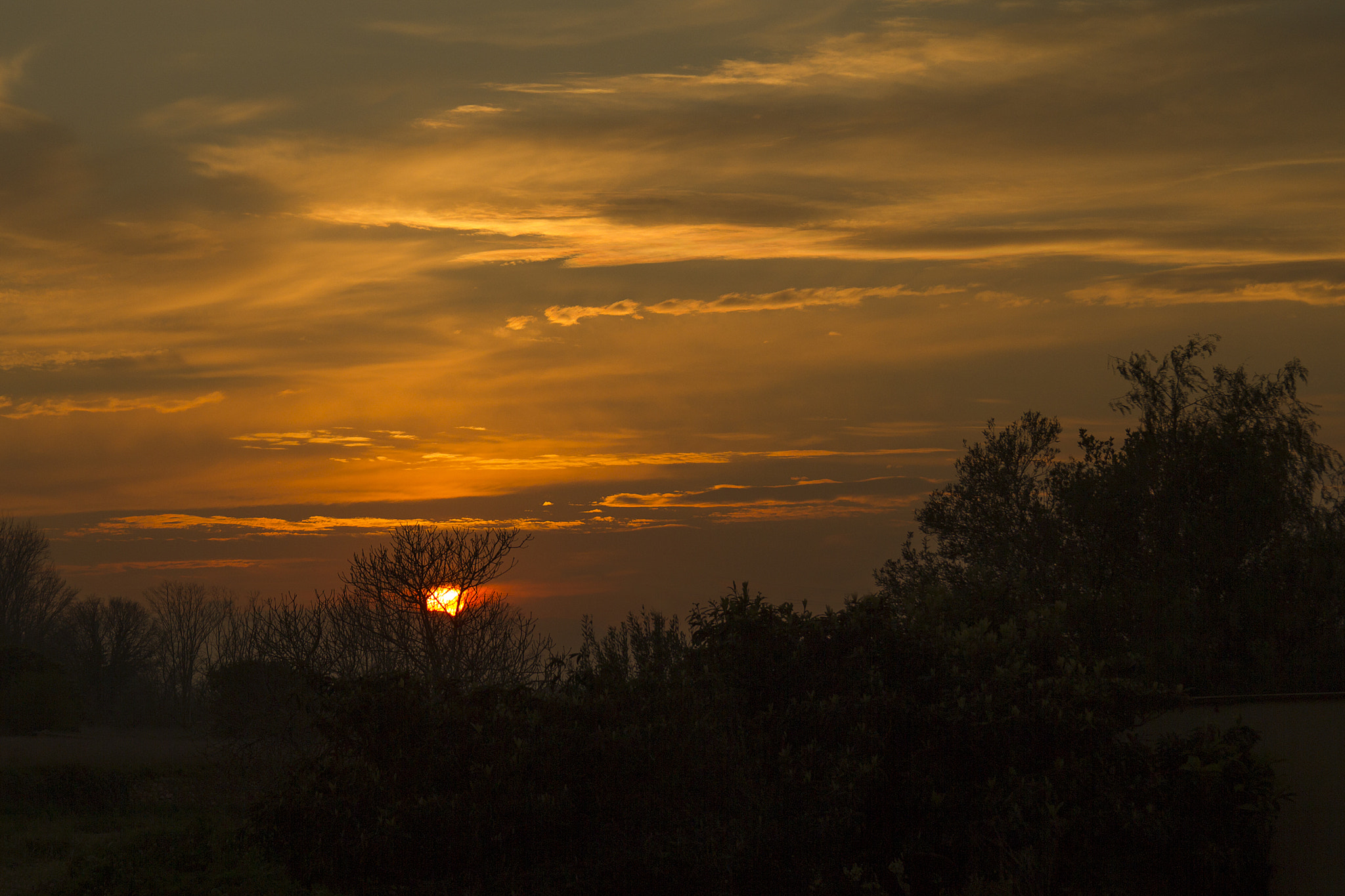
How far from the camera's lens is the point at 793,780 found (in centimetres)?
1062

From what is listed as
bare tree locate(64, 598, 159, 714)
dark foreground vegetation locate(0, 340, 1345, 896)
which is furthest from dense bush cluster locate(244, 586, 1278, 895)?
bare tree locate(64, 598, 159, 714)

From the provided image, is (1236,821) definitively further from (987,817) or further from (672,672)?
(672,672)

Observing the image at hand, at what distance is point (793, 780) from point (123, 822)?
28.3 metres

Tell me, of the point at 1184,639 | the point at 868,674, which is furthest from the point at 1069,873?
the point at 1184,639

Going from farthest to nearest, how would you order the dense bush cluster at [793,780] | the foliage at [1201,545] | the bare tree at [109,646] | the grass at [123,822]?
the bare tree at [109,646]
the foliage at [1201,545]
the grass at [123,822]
the dense bush cluster at [793,780]

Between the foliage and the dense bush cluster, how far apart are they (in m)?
12.3

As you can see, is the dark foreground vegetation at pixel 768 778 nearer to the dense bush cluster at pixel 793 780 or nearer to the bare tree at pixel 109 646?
the dense bush cluster at pixel 793 780

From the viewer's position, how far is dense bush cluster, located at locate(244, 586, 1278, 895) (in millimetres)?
10258

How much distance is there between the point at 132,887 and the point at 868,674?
8247 mm

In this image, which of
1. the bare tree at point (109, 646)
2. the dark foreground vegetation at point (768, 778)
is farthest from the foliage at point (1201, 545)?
the bare tree at point (109, 646)

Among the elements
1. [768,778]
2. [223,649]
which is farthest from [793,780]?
[223,649]

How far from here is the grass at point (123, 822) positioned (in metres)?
11.6

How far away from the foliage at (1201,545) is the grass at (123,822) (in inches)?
608

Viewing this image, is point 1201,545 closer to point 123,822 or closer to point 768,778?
point 768,778
